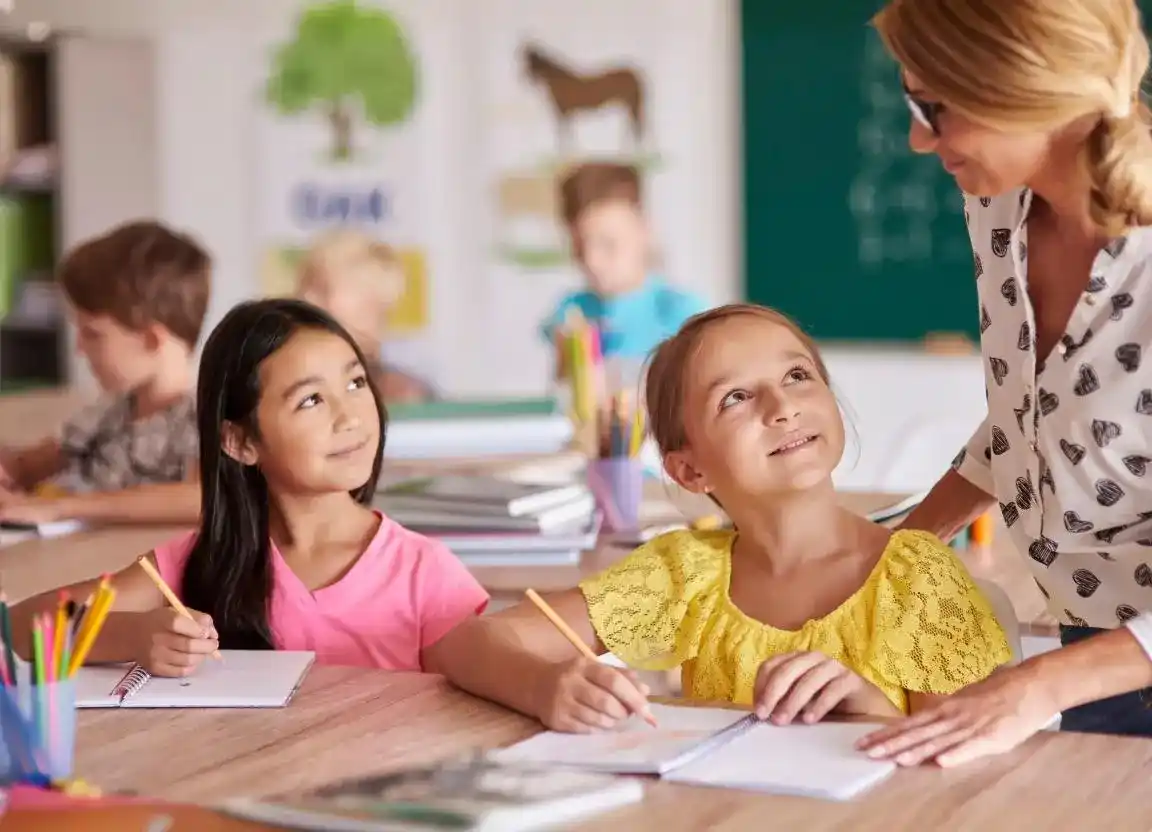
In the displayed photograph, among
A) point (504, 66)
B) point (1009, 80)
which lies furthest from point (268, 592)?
point (504, 66)

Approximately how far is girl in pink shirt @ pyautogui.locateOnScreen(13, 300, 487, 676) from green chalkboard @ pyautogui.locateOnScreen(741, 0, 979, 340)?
3.59 m

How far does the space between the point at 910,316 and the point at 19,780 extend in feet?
14.4

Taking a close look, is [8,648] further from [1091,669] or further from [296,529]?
[1091,669]

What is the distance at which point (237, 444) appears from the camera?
181 centimetres

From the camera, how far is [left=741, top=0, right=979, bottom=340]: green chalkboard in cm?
524

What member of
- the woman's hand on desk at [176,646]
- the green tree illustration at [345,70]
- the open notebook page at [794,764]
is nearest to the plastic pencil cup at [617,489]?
the woman's hand on desk at [176,646]

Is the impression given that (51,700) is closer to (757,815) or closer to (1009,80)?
(757,815)

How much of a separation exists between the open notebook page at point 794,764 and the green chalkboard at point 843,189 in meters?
4.05

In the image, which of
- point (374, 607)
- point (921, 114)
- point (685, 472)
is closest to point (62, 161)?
point (374, 607)

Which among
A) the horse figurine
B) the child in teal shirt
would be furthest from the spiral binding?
the horse figurine

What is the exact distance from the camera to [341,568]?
1808mm

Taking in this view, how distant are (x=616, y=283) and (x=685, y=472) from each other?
2.92 meters

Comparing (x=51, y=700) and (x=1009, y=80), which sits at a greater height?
(x=1009, y=80)

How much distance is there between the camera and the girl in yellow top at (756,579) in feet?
4.84
